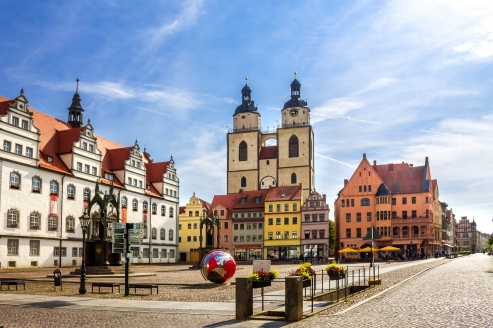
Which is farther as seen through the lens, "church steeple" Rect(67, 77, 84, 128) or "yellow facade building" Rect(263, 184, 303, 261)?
"yellow facade building" Rect(263, 184, 303, 261)

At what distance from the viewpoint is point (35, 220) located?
55500mm

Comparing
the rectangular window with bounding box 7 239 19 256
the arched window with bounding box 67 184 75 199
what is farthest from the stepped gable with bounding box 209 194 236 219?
the rectangular window with bounding box 7 239 19 256

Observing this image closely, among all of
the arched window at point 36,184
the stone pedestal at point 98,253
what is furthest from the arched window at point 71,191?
the stone pedestal at point 98,253

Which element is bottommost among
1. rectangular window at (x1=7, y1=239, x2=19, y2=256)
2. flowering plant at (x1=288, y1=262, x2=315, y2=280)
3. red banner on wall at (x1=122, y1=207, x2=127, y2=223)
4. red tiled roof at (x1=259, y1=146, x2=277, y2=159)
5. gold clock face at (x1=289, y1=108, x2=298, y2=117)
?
rectangular window at (x1=7, y1=239, x2=19, y2=256)

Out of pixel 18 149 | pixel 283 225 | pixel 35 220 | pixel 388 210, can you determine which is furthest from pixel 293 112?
pixel 18 149

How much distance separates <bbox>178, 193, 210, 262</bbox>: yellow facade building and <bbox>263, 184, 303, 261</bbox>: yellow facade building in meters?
12.6

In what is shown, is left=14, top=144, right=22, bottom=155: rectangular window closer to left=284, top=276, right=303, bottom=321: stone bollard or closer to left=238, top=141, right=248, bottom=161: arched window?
left=284, top=276, right=303, bottom=321: stone bollard

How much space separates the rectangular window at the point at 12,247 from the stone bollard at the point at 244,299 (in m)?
43.0

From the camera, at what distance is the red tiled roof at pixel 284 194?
308 ft

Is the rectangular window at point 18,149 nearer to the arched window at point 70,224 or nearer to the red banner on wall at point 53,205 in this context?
the red banner on wall at point 53,205

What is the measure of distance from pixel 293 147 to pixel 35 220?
2662 inches

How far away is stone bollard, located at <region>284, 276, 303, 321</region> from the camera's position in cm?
1471

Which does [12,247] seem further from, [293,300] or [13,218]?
[293,300]

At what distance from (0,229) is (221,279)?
31006 mm
